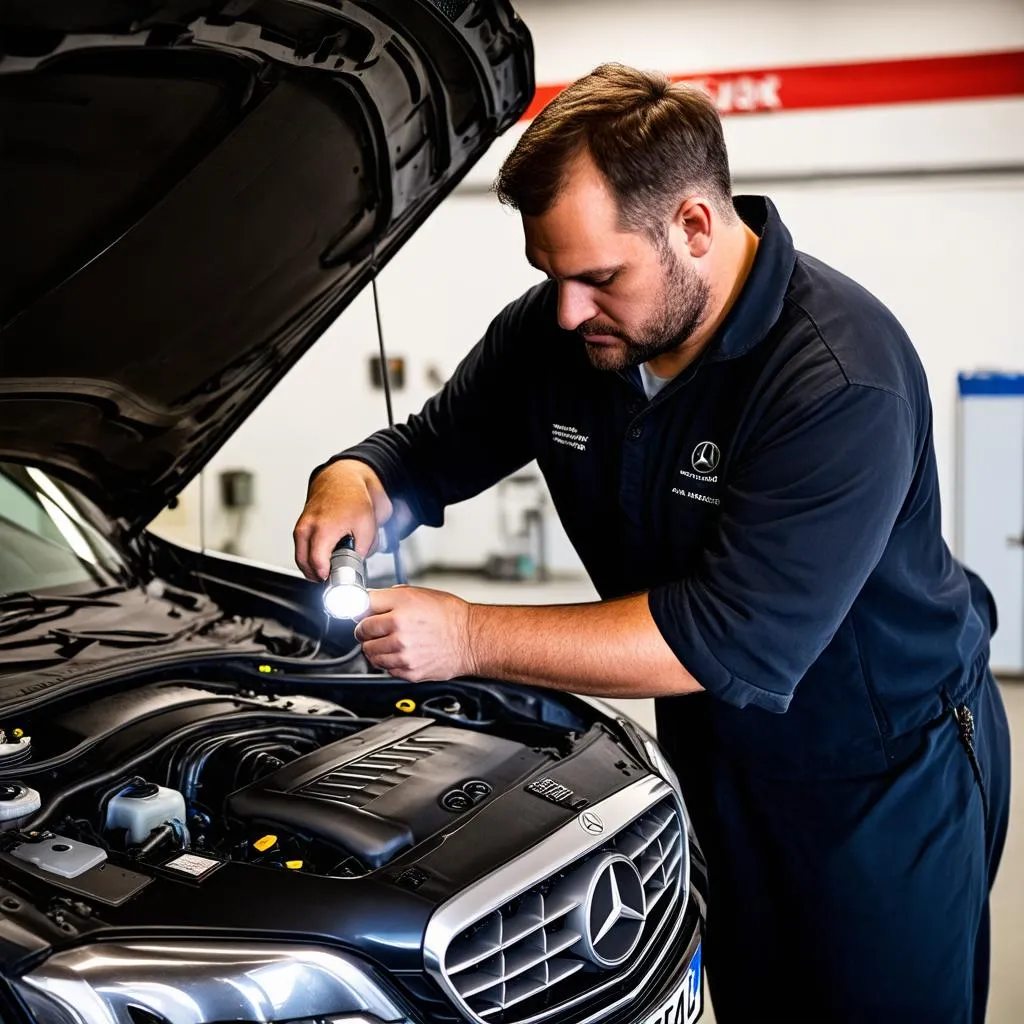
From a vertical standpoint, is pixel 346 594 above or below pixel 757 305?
below

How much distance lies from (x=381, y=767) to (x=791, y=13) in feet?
15.8

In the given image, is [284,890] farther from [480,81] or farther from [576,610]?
[480,81]

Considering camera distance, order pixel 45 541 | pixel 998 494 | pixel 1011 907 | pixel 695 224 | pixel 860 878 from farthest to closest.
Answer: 1. pixel 998 494
2. pixel 1011 907
3. pixel 45 541
4. pixel 860 878
5. pixel 695 224

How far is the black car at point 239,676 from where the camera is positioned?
3.72ft

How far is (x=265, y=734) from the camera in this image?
161 cm

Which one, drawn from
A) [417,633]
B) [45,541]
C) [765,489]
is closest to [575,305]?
[765,489]

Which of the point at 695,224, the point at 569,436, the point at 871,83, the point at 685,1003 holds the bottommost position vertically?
the point at 685,1003

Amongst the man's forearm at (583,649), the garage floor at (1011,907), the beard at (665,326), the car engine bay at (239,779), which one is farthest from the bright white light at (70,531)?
the garage floor at (1011,907)

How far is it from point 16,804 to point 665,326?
926 mm

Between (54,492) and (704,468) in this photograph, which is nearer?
(704,468)

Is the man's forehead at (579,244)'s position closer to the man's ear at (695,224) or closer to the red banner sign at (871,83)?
the man's ear at (695,224)

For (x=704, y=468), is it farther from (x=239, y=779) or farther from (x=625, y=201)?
(x=239, y=779)

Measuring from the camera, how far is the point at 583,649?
4.34 feet

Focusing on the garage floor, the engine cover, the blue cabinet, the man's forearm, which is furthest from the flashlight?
the blue cabinet
